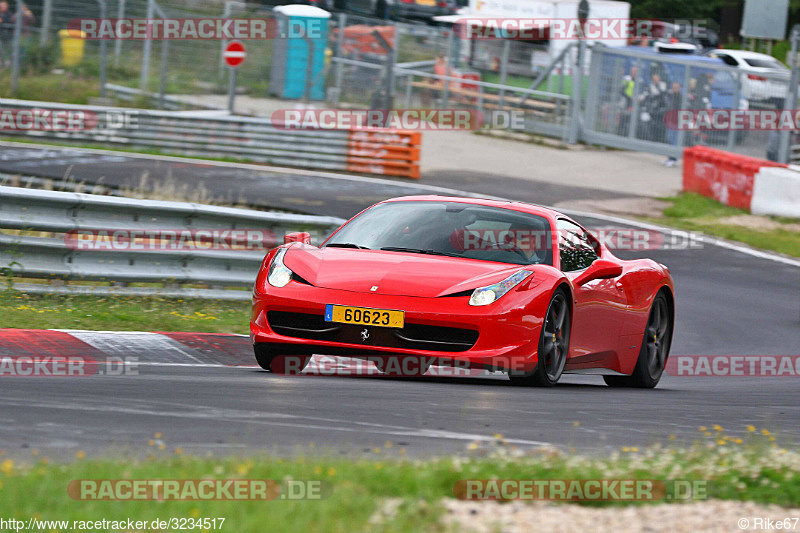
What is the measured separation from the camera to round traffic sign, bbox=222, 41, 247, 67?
1058 inches

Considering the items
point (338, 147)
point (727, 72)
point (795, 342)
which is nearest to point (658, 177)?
point (727, 72)

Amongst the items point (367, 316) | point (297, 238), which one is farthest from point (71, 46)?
point (367, 316)

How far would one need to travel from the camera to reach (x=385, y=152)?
2470 cm

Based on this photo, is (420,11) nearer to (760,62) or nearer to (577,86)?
(577,86)

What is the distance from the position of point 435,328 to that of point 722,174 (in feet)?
53.8

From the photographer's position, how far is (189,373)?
A: 7637mm

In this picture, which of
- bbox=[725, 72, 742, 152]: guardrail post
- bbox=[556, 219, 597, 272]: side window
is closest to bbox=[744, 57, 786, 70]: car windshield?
bbox=[725, 72, 742, 152]: guardrail post

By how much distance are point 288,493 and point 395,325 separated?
3362 millimetres

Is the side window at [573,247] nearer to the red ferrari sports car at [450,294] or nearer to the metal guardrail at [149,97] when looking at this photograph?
the red ferrari sports car at [450,294]

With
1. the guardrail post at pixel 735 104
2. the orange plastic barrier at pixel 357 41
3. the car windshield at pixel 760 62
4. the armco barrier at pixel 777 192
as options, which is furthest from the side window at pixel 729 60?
the armco barrier at pixel 777 192

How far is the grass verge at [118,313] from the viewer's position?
945cm

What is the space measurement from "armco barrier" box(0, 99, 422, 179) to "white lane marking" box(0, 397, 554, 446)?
61.8ft

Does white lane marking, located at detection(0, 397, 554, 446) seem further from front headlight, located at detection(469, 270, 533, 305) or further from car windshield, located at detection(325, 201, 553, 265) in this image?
car windshield, located at detection(325, 201, 553, 265)

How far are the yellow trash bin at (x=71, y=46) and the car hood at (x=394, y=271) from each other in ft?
62.0
